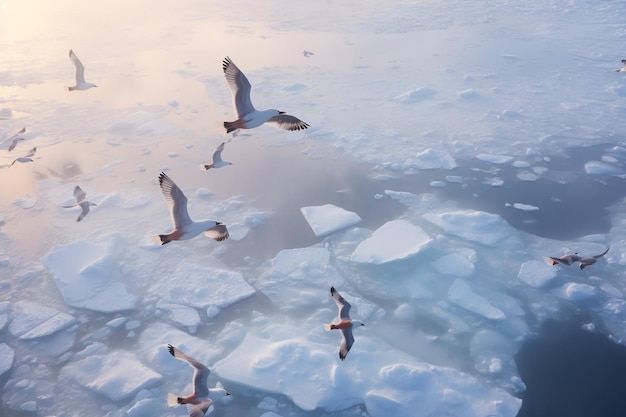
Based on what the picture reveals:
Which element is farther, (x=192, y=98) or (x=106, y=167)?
(x=192, y=98)

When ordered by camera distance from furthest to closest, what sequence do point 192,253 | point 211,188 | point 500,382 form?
point 211,188
point 192,253
point 500,382

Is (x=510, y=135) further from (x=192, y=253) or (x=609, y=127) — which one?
(x=192, y=253)

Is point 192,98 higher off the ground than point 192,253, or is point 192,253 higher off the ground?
point 192,98

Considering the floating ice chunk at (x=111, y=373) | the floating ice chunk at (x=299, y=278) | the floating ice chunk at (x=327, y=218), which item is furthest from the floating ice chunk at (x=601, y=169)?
the floating ice chunk at (x=111, y=373)

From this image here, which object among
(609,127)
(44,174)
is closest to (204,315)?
(44,174)

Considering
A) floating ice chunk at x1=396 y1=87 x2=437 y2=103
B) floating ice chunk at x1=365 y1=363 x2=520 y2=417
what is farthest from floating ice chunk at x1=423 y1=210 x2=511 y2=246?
floating ice chunk at x1=396 y1=87 x2=437 y2=103

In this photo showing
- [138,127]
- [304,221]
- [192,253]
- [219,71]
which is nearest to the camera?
[192,253]

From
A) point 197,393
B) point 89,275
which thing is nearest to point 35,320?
point 89,275
